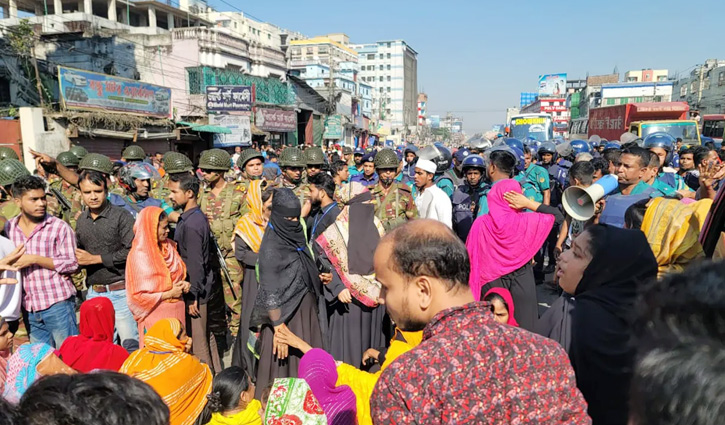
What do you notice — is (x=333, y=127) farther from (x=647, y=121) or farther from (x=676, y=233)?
(x=676, y=233)

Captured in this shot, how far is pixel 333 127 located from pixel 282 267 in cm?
3828

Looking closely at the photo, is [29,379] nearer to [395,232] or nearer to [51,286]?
[51,286]

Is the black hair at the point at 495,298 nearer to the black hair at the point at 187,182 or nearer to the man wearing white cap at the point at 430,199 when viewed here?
the man wearing white cap at the point at 430,199

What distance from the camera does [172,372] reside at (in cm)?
263

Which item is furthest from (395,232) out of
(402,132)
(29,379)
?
(402,132)

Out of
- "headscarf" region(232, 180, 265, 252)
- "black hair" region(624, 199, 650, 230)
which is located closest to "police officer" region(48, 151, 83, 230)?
A: "headscarf" region(232, 180, 265, 252)

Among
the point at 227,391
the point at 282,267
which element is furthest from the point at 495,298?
the point at 227,391

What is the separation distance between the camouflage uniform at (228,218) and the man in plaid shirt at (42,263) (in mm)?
1598

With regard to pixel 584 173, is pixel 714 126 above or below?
above

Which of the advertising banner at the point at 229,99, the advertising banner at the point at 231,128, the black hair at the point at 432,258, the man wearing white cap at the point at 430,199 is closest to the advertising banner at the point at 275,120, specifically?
the advertising banner at the point at 231,128

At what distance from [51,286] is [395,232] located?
11.4ft

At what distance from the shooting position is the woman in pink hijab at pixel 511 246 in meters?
3.72

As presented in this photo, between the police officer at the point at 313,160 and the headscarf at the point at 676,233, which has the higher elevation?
the police officer at the point at 313,160

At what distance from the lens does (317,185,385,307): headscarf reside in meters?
3.64
